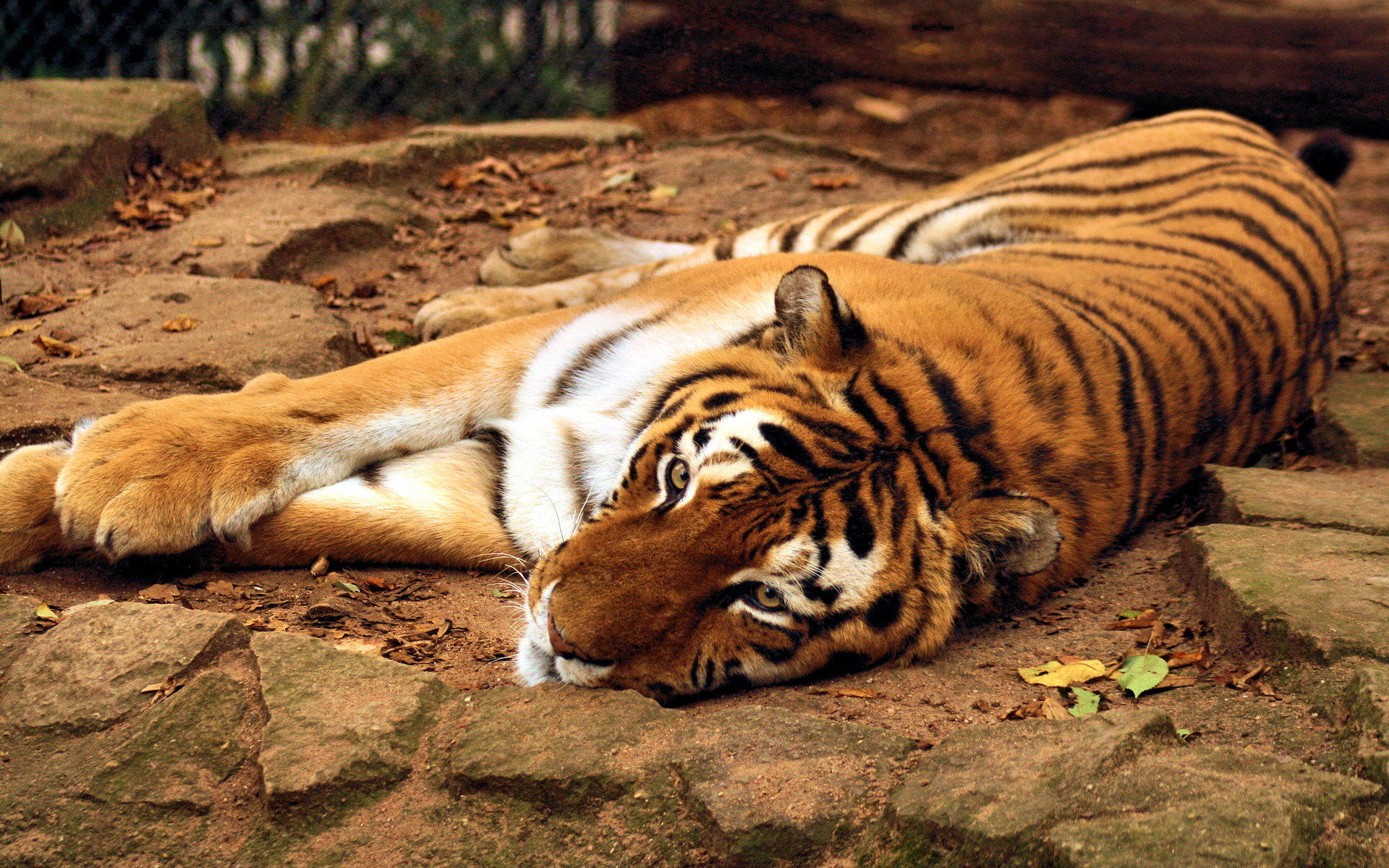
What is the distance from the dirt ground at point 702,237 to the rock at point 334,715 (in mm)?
170

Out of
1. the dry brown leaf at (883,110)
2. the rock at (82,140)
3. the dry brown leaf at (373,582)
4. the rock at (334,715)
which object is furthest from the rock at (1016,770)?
the dry brown leaf at (883,110)

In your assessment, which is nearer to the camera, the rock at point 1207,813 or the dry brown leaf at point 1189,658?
the rock at point 1207,813

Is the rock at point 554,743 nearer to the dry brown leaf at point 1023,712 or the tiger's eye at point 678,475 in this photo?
the tiger's eye at point 678,475

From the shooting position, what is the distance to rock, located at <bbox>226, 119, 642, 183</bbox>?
5.38 m

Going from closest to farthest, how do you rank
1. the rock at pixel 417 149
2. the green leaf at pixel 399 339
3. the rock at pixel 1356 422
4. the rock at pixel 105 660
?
the rock at pixel 105 660 → the rock at pixel 1356 422 → the green leaf at pixel 399 339 → the rock at pixel 417 149

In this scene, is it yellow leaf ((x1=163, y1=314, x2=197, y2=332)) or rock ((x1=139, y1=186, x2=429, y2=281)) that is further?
rock ((x1=139, y1=186, x2=429, y2=281))

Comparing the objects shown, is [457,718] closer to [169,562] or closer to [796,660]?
[796,660]

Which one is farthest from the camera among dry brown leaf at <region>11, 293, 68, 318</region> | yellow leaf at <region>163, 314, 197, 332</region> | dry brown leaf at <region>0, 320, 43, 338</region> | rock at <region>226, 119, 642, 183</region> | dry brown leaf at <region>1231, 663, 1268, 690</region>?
rock at <region>226, 119, 642, 183</region>

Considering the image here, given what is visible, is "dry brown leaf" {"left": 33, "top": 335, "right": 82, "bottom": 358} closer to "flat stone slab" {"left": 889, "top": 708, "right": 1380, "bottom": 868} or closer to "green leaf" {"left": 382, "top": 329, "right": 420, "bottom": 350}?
"green leaf" {"left": 382, "top": 329, "right": 420, "bottom": 350}

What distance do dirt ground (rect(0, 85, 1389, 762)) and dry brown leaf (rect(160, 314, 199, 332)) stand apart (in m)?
0.37

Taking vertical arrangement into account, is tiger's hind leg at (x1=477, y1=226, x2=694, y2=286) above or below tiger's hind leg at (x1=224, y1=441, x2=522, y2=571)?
above

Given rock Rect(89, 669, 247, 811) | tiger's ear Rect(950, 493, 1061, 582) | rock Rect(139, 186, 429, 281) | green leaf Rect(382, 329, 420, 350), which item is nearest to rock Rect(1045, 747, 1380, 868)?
tiger's ear Rect(950, 493, 1061, 582)

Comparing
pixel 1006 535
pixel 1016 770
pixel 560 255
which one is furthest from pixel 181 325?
pixel 1016 770

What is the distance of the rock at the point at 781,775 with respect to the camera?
1.56 metres
